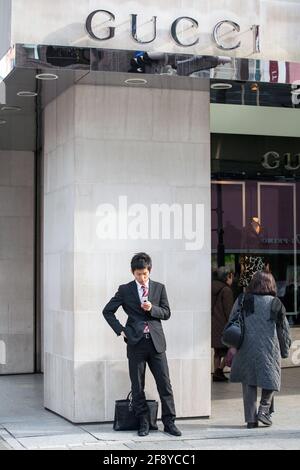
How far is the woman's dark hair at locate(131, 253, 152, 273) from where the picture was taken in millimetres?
8711

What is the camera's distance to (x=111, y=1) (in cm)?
886

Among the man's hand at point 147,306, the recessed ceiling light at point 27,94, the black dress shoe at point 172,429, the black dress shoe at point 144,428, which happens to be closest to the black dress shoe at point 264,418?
the black dress shoe at point 172,429

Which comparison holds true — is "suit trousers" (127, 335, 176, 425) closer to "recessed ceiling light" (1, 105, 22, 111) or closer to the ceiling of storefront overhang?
the ceiling of storefront overhang

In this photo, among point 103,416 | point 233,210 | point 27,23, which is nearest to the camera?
point 27,23

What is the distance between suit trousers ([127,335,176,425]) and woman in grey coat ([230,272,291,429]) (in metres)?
0.83

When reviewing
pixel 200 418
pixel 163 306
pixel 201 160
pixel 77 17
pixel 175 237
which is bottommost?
pixel 200 418

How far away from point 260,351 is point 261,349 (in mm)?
24

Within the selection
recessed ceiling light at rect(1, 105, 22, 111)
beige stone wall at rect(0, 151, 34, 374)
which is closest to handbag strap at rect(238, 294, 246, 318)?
recessed ceiling light at rect(1, 105, 22, 111)

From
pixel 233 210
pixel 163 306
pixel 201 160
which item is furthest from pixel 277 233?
pixel 163 306

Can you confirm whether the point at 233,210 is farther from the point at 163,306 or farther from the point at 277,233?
the point at 163,306

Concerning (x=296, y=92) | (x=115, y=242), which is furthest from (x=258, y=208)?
(x=115, y=242)

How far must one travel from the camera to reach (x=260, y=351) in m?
8.95

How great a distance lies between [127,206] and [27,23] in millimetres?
2280

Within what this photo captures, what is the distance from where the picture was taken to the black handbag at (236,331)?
9039 millimetres
